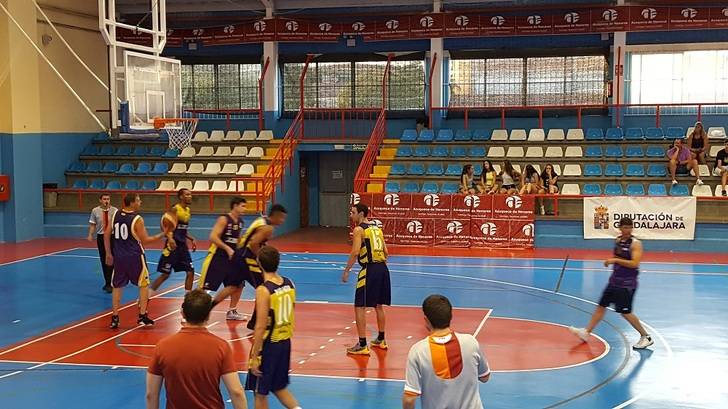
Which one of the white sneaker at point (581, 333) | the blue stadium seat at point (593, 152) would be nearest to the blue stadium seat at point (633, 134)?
the blue stadium seat at point (593, 152)

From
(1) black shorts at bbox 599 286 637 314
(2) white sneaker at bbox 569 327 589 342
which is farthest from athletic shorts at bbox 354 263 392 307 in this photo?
(1) black shorts at bbox 599 286 637 314

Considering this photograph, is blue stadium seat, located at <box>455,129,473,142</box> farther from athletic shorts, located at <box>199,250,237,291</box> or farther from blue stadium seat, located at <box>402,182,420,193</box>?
athletic shorts, located at <box>199,250,237,291</box>

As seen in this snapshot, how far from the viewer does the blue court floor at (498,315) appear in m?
8.97

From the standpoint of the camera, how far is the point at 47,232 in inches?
993

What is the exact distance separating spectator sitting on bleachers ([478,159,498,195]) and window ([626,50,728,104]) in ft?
23.5

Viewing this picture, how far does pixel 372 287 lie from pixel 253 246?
78.8 inches

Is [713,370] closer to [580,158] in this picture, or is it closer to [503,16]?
[580,158]

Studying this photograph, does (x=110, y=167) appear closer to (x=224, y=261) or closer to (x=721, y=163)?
(x=224, y=261)

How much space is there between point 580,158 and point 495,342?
1423 centimetres

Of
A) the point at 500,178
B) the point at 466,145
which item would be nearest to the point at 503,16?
the point at 466,145

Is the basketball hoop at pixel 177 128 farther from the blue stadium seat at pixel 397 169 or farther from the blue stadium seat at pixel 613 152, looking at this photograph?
the blue stadium seat at pixel 613 152

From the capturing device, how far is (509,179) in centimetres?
2256

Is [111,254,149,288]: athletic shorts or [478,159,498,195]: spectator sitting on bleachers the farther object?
[478,159,498,195]: spectator sitting on bleachers

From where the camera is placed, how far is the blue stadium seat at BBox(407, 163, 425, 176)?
2495 centimetres
